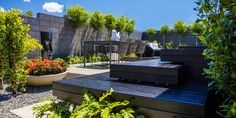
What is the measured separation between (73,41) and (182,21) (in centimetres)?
761

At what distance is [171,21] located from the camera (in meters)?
14.4

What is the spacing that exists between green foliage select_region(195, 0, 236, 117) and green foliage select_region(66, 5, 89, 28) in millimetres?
8083

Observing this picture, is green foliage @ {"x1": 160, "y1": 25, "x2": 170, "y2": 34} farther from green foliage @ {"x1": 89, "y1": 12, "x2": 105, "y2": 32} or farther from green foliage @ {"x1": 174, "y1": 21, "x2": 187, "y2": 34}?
green foliage @ {"x1": 89, "y1": 12, "x2": 105, "y2": 32}

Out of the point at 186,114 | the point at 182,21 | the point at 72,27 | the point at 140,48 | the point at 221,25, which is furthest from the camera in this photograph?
the point at 182,21

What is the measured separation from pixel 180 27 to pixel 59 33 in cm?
793

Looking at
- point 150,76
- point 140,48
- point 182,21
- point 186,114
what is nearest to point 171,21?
point 182,21

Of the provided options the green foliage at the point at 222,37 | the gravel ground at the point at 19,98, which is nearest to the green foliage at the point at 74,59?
the gravel ground at the point at 19,98

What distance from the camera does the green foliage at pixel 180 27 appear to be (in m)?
13.3

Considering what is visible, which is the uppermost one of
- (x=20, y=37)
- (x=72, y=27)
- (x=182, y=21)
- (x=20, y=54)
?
(x=182, y=21)

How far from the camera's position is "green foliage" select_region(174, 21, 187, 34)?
13.3 metres

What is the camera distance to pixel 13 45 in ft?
13.3

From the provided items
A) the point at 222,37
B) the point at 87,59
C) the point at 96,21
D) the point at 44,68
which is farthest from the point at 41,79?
the point at 96,21

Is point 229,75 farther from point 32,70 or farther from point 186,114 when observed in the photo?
point 32,70

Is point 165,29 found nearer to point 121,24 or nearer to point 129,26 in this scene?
point 129,26
